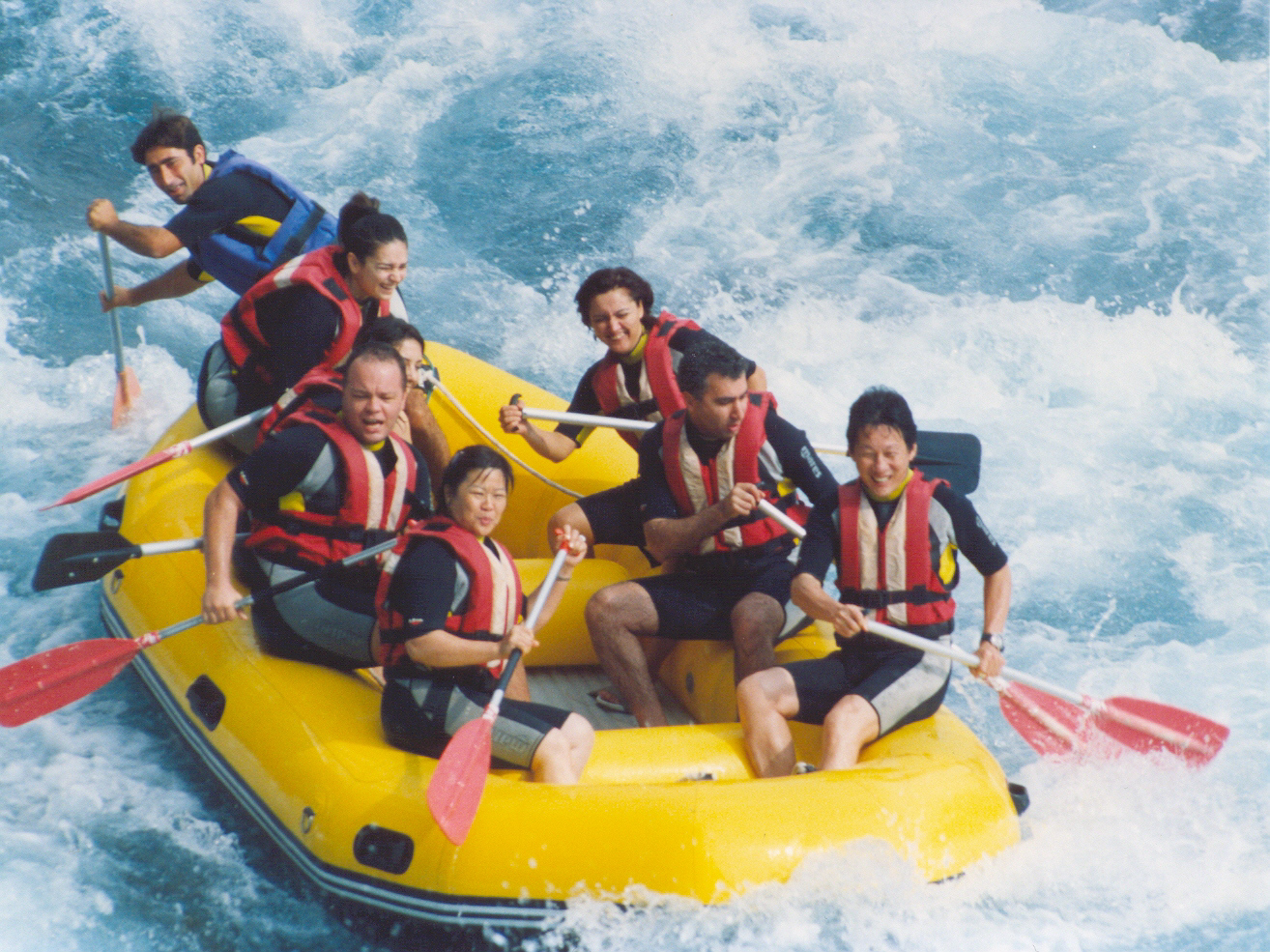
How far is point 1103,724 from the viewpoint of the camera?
3432 millimetres

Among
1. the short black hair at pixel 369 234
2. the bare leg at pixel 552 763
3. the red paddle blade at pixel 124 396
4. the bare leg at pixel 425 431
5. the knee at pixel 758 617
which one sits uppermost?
the short black hair at pixel 369 234

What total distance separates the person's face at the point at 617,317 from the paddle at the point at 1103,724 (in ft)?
2.92

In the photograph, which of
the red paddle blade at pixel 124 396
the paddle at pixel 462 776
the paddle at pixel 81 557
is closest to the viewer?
the paddle at pixel 462 776

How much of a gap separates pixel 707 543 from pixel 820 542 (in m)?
0.46

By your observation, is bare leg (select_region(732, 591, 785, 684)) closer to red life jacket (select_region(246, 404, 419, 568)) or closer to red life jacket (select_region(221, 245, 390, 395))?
red life jacket (select_region(246, 404, 419, 568))

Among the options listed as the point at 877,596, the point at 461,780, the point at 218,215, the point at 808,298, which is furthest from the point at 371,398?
the point at 808,298

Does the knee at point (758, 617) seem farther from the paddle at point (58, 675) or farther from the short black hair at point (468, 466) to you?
the paddle at point (58, 675)

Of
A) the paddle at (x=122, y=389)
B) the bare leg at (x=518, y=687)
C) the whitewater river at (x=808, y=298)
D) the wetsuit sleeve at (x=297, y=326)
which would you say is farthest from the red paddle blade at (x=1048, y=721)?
the paddle at (x=122, y=389)

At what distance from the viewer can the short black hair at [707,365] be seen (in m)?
3.45

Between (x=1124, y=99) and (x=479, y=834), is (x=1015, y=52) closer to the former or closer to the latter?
(x=1124, y=99)

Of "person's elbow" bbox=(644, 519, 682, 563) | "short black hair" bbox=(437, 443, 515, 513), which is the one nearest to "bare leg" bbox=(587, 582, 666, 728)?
"person's elbow" bbox=(644, 519, 682, 563)

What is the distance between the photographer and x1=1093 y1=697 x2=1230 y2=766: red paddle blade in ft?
11.1

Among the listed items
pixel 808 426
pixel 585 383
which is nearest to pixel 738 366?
pixel 585 383

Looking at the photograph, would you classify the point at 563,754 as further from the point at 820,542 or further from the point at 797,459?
the point at 797,459
